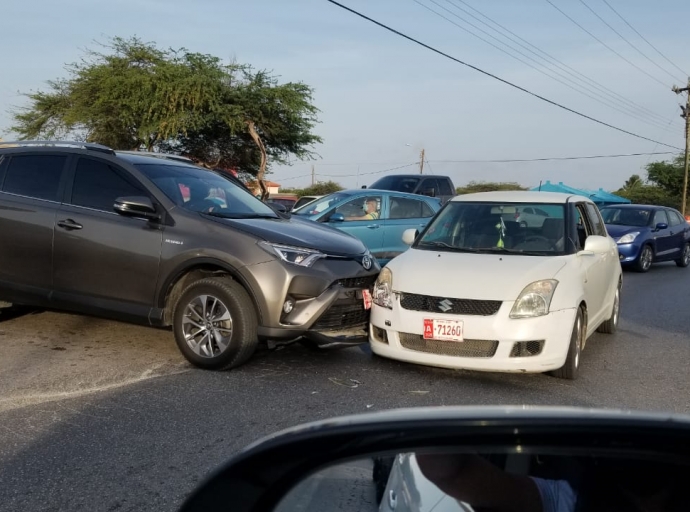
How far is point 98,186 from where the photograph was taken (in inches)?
264

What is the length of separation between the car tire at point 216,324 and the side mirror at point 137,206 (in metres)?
0.75

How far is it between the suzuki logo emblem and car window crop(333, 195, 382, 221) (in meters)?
5.88

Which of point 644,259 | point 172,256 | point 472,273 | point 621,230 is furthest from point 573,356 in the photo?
point 644,259

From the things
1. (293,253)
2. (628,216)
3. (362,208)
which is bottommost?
(293,253)

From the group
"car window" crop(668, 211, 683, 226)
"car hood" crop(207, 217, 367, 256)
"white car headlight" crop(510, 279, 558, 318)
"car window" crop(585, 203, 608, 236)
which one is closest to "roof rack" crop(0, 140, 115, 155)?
"car hood" crop(207, 217, 367, 256)

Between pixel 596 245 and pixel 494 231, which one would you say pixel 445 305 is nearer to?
pixel 494 231

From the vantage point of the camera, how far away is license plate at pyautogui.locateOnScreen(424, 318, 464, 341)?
573cm

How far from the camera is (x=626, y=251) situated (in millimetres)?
15859

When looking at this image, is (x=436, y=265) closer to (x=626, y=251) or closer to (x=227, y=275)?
(x=227, y=275)

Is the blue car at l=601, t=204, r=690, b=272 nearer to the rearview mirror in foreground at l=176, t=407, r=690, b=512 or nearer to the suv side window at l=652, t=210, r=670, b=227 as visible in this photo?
the suv side window at l=652, t=210, r=670, b=227

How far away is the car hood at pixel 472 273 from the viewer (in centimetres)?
582

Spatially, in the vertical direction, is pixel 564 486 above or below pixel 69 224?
below

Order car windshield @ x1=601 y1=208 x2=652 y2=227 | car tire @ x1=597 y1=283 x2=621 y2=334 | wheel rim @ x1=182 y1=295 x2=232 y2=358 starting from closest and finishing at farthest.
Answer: wheel rim @ x1=182 y1=295 x2=232 y2=358
car tire @ x1=597 y1=283 x2=621 y2=334
car windshield @ x1=601 y1=208 x2=652 y2=227

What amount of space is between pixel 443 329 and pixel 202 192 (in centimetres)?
261
